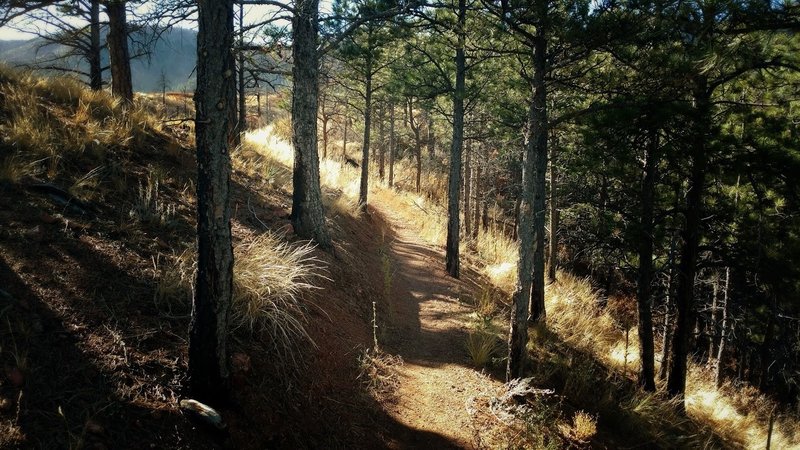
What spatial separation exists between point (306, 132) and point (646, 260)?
7.08 metres

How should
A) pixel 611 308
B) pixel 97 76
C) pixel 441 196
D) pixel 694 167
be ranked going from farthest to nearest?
1. pixel 441 196
2. pixel 611 308
3. pixel 97 76
4. pixel 694 167

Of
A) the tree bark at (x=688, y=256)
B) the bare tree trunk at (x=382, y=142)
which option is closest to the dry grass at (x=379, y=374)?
the tree bark at (x=688, y=256)

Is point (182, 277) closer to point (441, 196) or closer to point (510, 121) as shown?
point (510, 121)

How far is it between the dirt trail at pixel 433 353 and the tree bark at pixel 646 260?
11.8ft

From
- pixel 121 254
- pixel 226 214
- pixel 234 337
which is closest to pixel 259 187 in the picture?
pixel 121 254

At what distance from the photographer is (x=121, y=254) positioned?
4.38 meters

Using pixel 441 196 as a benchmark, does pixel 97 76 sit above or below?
above

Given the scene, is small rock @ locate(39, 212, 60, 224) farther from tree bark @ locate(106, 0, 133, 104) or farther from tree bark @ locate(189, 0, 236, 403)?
tree bark @ locate(106, 0, 133, 104)

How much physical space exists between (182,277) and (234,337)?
2.51 feet

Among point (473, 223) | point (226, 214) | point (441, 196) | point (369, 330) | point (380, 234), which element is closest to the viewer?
point (226, 214)

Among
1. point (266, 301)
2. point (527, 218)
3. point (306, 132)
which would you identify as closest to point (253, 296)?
point (266, 301)

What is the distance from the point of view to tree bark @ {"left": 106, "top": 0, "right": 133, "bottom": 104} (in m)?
8.58

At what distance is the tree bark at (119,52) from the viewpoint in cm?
858

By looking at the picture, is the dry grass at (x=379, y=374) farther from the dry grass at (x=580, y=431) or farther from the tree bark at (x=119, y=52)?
the tree bark at (x=119, y=52)
